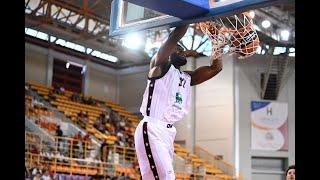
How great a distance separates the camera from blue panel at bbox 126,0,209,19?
4489 millimetres

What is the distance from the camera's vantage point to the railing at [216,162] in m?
23.0

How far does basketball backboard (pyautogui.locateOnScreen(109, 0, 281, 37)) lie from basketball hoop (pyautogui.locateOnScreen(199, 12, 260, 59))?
0.50 metres

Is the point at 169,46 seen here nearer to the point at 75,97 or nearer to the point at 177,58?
the point at 177,58

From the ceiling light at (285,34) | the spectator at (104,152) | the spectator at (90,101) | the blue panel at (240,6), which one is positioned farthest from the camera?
the spectator at (90,101)

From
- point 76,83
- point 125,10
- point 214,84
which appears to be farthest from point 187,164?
point 125,10

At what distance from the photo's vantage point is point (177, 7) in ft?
15.0

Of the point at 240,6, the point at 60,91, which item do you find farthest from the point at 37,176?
the point at 240,6

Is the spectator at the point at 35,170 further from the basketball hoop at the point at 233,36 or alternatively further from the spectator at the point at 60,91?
the basketball hoop at the point at 233,36

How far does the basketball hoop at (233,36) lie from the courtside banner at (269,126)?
1847 cm

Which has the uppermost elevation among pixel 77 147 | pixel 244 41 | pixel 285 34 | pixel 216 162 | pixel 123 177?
pixel 285 34

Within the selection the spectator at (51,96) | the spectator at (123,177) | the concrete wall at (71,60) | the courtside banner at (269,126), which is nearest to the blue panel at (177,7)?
the spectator at (123,177)

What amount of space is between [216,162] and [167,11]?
19.5 metres

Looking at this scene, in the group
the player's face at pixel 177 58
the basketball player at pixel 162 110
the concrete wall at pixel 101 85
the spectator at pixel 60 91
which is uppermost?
the concrete wall at pixel 101 85
